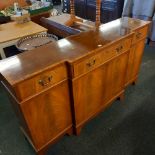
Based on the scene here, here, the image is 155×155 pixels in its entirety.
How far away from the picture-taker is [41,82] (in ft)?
3.27

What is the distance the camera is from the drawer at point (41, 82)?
93 centimetres

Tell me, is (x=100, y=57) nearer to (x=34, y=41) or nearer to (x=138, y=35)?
(x=138, y=35)

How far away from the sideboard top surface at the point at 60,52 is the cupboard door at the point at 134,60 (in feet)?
0.70

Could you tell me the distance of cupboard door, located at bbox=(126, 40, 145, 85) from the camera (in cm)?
167

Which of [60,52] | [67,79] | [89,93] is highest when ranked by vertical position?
[60,52]

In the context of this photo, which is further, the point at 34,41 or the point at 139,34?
the point at 34,41

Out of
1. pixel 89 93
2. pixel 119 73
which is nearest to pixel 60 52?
pixel 89 93

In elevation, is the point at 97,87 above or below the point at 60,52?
below

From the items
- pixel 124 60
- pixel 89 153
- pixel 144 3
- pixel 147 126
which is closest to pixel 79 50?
pixel 124 60

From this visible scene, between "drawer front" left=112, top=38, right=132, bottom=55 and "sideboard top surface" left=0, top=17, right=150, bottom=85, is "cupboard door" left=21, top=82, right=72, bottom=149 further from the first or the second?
"drawer front" left=112, top=38, right=132, bottom=55

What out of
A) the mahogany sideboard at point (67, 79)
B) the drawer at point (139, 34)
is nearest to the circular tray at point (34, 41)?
the mahogany sideboard at point (67, 79)

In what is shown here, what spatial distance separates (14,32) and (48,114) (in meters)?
1.30

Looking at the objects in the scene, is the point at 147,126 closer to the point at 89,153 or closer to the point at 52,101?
the point at 89,153

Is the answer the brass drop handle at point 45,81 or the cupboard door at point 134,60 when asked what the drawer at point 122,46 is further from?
the brass drop handle at point 45,81
